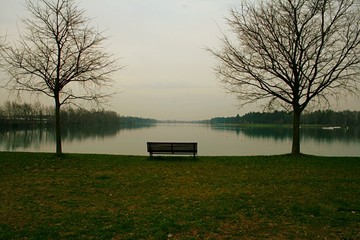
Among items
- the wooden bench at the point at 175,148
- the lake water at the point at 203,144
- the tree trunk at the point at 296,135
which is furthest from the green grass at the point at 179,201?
the lake water at the point at 203,144

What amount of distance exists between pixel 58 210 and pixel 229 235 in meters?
4.38

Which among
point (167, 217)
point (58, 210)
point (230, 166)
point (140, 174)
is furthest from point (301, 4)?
point (58, 210)

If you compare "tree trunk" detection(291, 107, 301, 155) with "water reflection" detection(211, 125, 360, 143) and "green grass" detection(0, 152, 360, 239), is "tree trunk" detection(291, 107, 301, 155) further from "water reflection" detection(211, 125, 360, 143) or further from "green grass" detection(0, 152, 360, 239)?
"water reflection" detection(211, 125, 360, 143)

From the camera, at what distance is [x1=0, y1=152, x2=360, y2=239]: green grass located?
18.6 ft

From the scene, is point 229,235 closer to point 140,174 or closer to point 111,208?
point 111,208

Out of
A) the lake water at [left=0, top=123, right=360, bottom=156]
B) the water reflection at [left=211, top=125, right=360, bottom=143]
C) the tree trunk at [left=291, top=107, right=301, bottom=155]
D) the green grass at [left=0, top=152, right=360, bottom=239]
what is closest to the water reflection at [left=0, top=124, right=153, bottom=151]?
the lake water at [left=0, top=123, right=360, bottom=156]

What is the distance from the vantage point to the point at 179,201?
777 centimetres

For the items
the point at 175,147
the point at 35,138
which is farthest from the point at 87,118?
the point at 175,147

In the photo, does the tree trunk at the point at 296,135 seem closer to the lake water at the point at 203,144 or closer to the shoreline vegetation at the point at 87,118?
the lake water at the point at 203,144

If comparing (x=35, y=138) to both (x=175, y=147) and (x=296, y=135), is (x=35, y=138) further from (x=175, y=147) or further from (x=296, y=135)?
(x=296, y=135)

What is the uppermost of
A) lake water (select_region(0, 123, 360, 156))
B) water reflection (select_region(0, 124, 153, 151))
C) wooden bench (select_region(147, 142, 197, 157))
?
wooden bench (select_region(147, 142, 197, 157))

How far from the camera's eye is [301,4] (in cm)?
1666

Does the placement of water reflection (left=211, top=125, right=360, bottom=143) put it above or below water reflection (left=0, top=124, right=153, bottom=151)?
below

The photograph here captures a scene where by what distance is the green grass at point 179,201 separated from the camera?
5.67 meters
